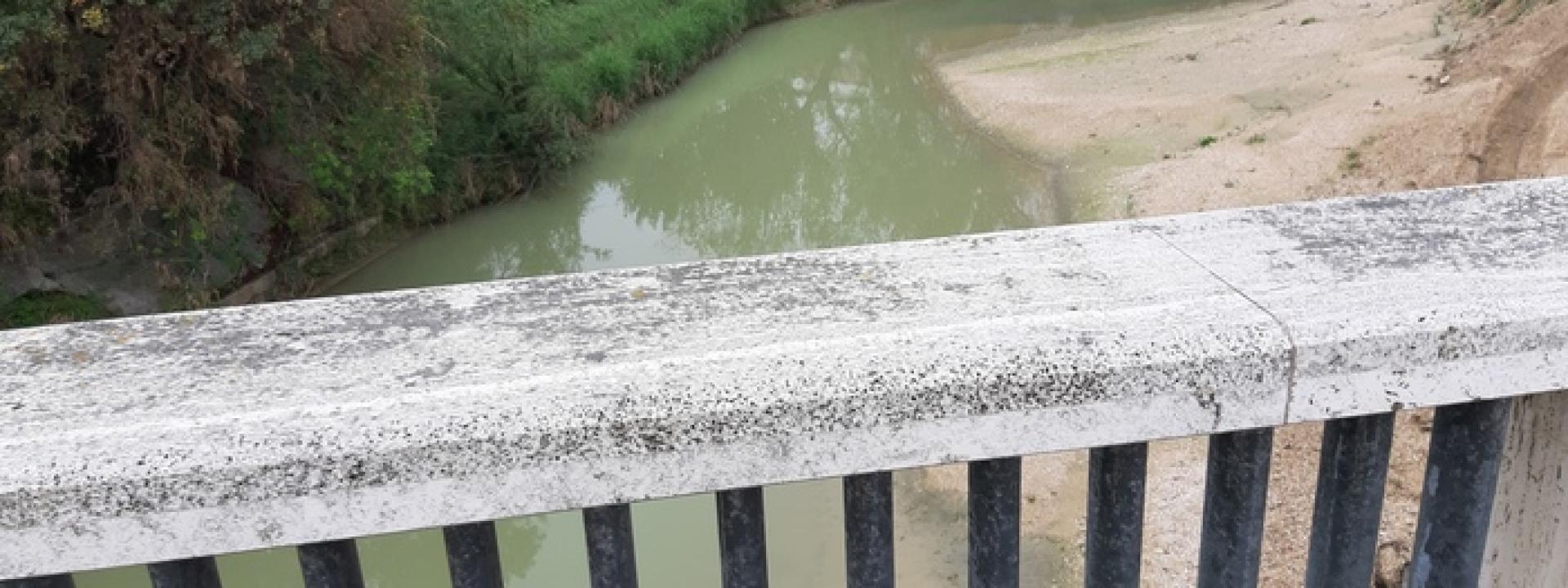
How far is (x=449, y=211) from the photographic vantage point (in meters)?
15.1

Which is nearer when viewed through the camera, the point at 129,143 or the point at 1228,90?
the point at 129,143

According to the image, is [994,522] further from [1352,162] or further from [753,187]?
[753,187]

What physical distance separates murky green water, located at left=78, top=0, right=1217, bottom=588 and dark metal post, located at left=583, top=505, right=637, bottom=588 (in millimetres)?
6057

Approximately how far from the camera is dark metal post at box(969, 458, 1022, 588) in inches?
58.6

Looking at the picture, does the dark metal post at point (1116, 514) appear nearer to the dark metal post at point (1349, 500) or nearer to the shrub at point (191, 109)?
the dark metal post at point (1349, 500)

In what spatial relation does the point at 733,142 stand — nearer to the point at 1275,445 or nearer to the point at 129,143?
the point at 129,143

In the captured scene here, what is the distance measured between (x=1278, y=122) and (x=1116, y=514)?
15.1 metres

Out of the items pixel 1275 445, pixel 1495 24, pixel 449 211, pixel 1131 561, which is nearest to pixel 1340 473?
pixel 1131 561

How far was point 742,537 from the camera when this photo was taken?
4.92 feet

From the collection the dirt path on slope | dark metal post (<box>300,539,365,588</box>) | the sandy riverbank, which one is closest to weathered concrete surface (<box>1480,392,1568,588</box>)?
dark metal post (<box>300,539,365,588</box>)

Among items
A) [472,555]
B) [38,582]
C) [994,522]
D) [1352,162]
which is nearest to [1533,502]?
[994,522]

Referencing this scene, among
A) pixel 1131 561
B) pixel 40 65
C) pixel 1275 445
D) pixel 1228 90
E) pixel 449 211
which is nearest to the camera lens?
pixel 1131 561

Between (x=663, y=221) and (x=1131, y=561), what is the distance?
14547mm

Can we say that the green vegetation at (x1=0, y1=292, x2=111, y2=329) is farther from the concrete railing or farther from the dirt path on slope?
the dirt path on slope
